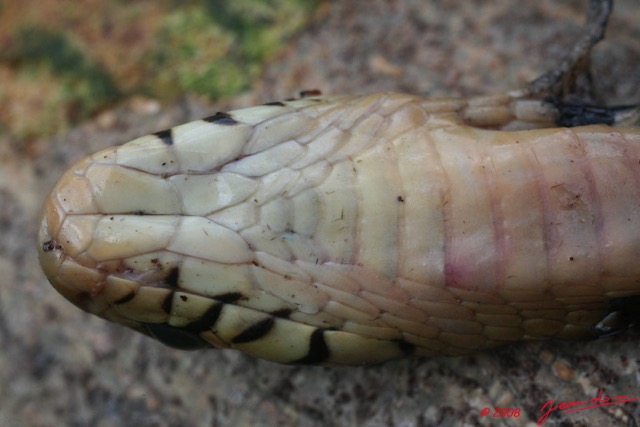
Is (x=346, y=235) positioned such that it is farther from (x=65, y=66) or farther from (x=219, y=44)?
(x=65, y=66)

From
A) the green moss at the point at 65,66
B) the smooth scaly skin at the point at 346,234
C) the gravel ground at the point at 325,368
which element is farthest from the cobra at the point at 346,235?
the green moss at the point at 65,66

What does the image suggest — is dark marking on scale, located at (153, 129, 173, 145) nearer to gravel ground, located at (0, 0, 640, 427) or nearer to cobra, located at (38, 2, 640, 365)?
cobra, located at (38, 2, 640, 365)

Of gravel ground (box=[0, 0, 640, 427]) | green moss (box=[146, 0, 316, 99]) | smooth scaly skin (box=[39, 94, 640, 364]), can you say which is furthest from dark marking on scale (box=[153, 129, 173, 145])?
green moss (box=[146, 0, 316, 99])

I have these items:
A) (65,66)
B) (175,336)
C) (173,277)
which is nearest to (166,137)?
(173,277)

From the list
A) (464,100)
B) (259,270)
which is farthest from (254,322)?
(464,100)

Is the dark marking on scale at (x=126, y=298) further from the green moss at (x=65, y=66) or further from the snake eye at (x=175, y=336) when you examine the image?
the green moss at (x=65, y=66)

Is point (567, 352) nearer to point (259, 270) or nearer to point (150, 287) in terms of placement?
point (259, 270)

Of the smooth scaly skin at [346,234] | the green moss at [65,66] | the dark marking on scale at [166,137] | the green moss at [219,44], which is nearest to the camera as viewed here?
the smooth scaly skin at [346,234]
